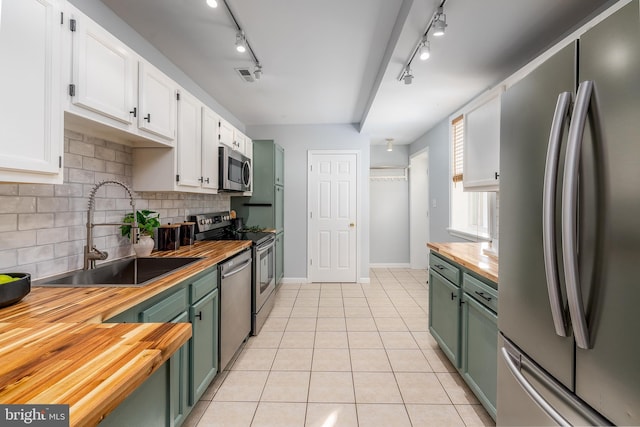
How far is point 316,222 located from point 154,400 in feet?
13.0

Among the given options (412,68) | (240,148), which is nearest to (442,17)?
(412,68)

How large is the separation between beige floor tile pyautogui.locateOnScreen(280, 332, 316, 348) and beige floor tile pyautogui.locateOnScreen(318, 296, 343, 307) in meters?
0.86

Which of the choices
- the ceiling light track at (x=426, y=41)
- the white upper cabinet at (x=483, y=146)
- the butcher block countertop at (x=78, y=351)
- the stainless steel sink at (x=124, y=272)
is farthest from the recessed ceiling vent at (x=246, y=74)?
the butcher block countertop at (x=78, y=351)

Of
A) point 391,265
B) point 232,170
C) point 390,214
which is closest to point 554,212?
point 232,170

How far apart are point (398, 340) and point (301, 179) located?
2855 mm

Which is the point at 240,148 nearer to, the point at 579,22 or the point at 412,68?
the point at 412,68

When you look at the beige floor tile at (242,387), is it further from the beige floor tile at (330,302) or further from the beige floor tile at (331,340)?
the beige floor tile at (330,302)

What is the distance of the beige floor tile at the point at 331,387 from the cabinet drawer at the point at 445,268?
3.38 feet

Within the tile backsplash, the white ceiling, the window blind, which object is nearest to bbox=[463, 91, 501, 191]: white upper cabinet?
the white ceiling

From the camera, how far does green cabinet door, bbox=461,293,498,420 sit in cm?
153

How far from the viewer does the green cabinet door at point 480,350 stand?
1.53 m

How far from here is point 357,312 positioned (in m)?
3.43

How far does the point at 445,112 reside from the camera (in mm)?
3730

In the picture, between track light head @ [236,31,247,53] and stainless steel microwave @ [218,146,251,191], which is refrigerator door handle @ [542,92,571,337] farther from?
stainless steel microwave @ [218,146,251,191]
